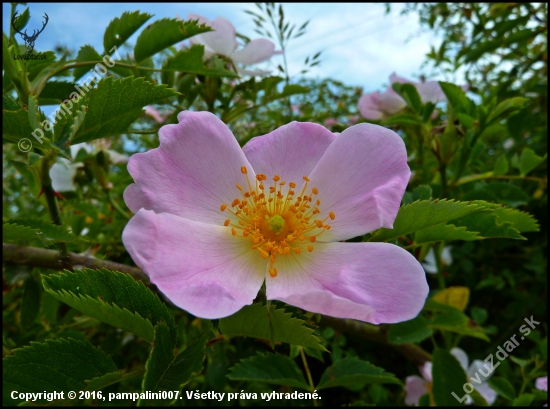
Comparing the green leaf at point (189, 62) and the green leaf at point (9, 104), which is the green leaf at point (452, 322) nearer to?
the green leaf at point (189, 62)

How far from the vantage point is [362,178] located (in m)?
0.77

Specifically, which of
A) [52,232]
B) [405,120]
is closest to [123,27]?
[52,232]

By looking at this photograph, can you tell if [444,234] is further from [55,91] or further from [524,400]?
[55,91]

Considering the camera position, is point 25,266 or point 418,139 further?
point 418,139

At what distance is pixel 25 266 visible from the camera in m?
1.06

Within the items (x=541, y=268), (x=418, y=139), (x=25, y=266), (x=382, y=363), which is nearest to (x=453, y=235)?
(x=418, y=139)

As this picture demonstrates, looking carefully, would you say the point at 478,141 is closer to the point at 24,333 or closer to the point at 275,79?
the point at 275,79

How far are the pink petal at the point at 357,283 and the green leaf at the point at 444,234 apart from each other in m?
0.13

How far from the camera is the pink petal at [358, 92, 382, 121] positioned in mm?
1647

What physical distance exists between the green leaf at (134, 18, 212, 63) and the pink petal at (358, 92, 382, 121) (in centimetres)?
82

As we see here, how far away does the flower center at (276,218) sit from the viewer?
0.84 metres

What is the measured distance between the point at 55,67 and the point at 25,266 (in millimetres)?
495

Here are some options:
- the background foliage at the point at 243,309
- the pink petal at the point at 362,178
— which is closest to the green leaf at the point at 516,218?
the background foliage at the point at 243,309

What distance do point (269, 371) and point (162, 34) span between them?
80cm
